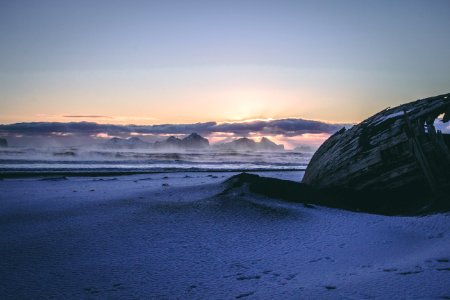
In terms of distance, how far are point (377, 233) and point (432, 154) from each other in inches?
107

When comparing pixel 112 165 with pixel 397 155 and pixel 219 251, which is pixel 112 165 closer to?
pixel 397 155

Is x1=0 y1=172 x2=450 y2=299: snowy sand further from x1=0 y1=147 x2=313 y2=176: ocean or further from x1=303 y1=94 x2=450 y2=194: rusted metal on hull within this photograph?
x1=0 y1=147 x2=313 y2=176: ocean

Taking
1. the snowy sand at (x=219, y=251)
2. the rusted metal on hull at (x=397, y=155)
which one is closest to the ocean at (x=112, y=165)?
the snowy sand at (x=219, y=251)

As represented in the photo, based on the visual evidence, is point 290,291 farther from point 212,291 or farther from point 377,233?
point 377,233

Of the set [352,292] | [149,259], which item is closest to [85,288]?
[149,259]

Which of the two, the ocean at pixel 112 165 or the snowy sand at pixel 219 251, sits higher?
the snowy sand at pixel 219 251

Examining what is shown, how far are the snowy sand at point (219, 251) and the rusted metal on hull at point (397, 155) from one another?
4.88ft

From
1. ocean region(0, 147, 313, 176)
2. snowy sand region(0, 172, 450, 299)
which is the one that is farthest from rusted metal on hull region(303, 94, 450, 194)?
ocean region(0, 147, 313, 176)

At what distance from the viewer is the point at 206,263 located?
3777mm

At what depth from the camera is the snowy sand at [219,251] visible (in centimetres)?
302

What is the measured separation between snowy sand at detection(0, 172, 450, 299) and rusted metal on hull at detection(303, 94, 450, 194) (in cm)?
149

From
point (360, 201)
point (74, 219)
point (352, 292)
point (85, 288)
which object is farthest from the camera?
point (360, 201)

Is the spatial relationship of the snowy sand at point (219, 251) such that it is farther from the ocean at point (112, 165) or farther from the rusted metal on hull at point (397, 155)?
the ocean at point (112, 165)

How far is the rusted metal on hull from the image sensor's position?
6340 millimetres
